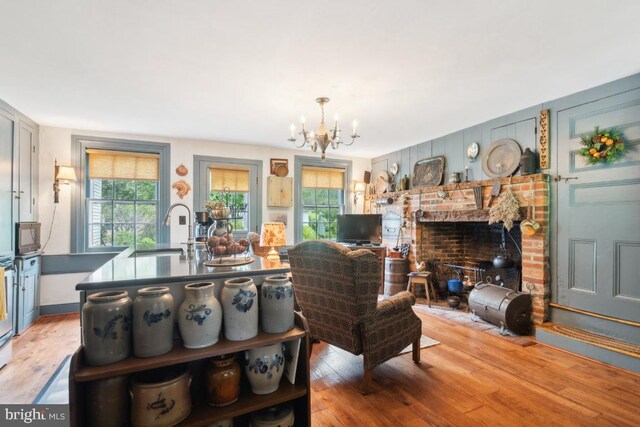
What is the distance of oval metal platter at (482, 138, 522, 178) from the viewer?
346cm

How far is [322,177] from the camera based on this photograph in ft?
18.5

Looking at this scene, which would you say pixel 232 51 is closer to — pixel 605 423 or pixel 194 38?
pixel 194 38

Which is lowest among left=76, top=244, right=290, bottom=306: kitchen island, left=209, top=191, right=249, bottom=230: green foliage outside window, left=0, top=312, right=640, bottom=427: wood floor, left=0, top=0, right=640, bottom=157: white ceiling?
left=0, top=312, right=640, bottom=427: wood floor

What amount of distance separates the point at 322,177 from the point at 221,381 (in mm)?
4590

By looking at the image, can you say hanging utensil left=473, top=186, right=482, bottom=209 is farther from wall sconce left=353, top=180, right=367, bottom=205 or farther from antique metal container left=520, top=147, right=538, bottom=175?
wall sconce left=353, top=180, right=367, bottom=205

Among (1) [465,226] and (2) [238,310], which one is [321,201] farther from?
(2) [238,310]

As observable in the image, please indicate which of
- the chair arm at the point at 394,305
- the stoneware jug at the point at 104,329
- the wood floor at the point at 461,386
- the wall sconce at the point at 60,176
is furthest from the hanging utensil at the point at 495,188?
the wall sconce at the point at 60,176

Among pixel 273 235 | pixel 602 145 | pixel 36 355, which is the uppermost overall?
pixel 602 145

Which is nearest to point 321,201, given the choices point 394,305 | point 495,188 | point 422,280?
point 422,280

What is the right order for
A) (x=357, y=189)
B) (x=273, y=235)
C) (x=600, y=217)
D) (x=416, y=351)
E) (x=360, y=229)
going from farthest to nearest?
(x=357, y=189)
(x=360, y=229)
(x=600, y=217)
(x=416, y=351)
(x=273, y=235)

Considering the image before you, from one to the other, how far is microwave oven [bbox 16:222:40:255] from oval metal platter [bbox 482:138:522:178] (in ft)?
17.5

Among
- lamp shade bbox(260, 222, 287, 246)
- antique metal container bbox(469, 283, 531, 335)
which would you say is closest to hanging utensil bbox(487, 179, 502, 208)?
antique metal container bbox(469, 283, 531, 335)

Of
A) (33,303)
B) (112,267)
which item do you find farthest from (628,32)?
(33,303)

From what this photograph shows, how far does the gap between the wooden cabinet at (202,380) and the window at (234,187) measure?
3.68 metres
